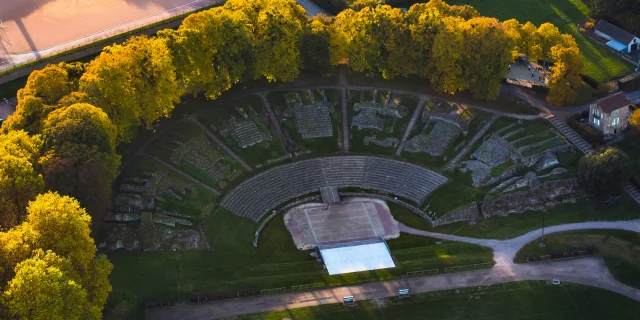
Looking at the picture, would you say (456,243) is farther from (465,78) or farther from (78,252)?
(78,252)

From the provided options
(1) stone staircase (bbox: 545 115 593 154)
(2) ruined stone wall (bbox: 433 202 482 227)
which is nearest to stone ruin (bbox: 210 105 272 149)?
(2) ruined stone wall (bbox: 433 202 482 227)

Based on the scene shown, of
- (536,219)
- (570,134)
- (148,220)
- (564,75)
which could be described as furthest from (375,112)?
(148,220)

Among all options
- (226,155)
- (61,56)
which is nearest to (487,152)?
(226,155)

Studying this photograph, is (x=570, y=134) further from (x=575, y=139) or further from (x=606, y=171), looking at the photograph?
(x=606, y=171)

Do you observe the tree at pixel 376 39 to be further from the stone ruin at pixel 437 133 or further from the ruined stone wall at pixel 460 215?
the ruined stone wall at pixel 460 215

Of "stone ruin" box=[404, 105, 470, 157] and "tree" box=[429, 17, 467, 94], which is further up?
"tree" box=[429, 17, 467, 94]

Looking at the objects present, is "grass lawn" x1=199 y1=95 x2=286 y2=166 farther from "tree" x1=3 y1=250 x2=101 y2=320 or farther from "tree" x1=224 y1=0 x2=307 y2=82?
"tree" x1=3 y1=250 x2=101 y2=320
